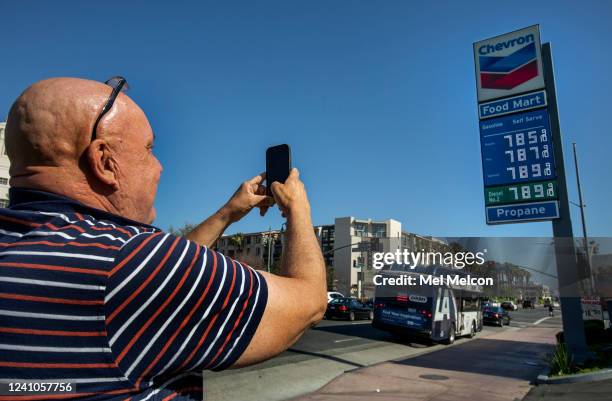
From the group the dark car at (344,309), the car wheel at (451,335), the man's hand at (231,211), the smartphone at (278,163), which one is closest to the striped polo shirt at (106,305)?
the smartphone at (278,163)

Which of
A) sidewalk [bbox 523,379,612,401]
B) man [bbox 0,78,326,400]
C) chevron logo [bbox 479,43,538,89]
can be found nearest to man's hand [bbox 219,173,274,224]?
man [bbox 0,78,326,400]

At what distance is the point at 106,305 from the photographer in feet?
3.08

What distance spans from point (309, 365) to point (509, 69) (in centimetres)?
912

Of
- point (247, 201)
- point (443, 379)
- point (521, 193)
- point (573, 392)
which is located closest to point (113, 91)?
point (247, 201)

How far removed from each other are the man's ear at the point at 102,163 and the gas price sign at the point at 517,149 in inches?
409

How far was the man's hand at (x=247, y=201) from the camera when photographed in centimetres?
199

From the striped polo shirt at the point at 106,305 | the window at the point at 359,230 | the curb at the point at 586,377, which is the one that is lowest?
the curb at the point at 586,377

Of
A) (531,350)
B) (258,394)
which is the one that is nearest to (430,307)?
(531,350)

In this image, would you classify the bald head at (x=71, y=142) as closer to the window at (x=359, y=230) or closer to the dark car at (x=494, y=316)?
the dark car at (x=494, y=316)

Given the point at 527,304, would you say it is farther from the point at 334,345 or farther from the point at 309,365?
the point at 309,365

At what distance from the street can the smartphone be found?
6862 millimetres

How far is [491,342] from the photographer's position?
19.9m

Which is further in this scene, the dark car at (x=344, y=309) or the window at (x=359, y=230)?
the window at (x=359, y=230)

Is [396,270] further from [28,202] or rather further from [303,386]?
[28,202]
